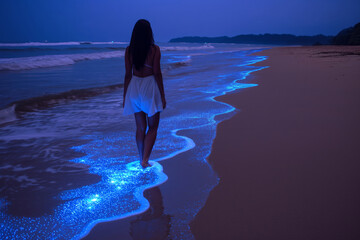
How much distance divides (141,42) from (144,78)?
39 cm

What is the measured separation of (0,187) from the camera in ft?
8.73

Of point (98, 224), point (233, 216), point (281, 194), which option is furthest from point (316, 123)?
point (98, 224)

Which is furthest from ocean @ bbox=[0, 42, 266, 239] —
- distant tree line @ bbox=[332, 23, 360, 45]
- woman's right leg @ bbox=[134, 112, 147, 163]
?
distant tree line @ bbox=[332, 23, 360, 45]

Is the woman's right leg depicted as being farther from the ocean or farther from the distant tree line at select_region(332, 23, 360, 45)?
the distant tree line at select_region(332, 23, 360, 45)

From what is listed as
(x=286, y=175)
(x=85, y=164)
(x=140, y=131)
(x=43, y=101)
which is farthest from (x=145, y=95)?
(x=43, y=101)

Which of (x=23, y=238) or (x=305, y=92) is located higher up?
(x=305, y=92)

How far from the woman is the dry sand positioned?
0.86m

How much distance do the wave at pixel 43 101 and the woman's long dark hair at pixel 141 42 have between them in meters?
4.00

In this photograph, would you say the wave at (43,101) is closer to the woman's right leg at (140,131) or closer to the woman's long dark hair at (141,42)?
the woman's right leg at (140,131)

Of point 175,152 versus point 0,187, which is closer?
point 0,187

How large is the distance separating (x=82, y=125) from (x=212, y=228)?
3666mm

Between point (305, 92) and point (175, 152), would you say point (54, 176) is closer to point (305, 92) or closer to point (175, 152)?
point (175, 152)

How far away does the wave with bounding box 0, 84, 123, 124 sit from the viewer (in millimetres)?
5698

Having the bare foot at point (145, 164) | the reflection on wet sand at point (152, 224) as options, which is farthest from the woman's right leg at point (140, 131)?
the reflection on wet sand at point (152, 224)
